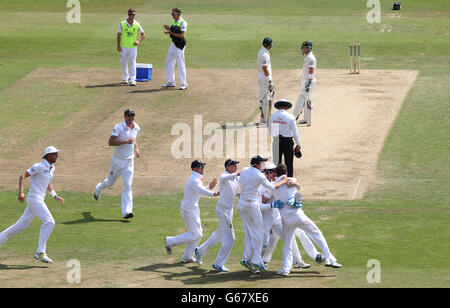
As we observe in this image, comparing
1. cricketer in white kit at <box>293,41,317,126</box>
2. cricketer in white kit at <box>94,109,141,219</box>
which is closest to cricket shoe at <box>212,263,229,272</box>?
cricketer in white kit at <box>94,109,141,219</box>

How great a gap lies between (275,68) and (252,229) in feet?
57.6

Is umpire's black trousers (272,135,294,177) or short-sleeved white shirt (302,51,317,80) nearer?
umpire's black trousers (272,135,294,177)

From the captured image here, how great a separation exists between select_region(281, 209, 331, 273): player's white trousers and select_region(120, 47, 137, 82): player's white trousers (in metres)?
15.2

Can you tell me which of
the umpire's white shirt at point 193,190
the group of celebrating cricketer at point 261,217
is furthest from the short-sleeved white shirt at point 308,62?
the umpire's white shirt at point 193,190

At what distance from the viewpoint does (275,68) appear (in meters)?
32.6

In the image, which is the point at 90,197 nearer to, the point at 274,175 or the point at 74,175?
the point at 74,175

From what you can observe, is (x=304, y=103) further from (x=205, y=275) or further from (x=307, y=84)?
(x=205, y=275)

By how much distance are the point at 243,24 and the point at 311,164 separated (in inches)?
731

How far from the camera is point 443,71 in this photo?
104 feet

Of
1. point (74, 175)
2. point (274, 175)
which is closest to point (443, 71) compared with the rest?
point (74, 175)

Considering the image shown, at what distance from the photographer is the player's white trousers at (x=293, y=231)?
612 inches

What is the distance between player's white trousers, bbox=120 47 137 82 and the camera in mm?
29594

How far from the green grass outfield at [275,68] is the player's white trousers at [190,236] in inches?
14.0

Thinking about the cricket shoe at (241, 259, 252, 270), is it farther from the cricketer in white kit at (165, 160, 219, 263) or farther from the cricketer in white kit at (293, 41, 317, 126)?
the cricketer in white kit at (293, 41, 317, 126)
